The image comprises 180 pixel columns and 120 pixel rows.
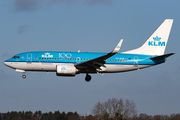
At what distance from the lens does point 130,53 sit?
4941 centimetres

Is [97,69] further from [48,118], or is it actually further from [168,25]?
[48,118]

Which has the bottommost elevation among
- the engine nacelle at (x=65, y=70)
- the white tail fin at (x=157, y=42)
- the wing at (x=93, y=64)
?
the engine nacelle at (x=65, y=70)

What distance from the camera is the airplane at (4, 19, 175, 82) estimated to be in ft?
149

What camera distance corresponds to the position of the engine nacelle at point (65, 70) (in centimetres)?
4494

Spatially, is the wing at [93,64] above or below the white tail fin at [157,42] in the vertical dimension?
below

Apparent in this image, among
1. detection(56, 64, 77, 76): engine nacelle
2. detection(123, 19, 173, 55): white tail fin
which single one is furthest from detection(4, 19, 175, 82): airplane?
detection(123, 19, 173, 55): white tail fin

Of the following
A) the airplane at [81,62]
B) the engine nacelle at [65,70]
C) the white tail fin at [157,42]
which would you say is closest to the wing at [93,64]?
the airplane at [81,62]

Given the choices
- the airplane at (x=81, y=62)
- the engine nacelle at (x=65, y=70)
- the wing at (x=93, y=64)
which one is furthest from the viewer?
the airplane at (x=81, y=62)

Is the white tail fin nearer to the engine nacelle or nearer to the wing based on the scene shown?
the wing

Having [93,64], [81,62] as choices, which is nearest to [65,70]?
[81,62]

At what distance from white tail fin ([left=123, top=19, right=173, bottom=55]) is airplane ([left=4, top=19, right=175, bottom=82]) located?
512 mm

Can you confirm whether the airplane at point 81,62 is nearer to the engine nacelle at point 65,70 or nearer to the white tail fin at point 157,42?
the engine nacelle at point 65,70

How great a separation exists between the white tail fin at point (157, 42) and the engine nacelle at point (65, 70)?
9480mm

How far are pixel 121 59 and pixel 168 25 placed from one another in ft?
36.2
